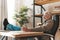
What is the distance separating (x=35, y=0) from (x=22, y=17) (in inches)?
32.4

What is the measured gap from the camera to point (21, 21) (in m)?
4.29

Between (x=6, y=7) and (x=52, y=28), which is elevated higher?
(x=6, y=7)

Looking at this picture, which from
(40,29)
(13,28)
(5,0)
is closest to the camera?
(40,29)

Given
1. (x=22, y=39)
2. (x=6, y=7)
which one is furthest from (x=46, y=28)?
(x=6, y=7)

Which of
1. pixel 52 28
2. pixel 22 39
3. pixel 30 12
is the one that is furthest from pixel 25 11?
pixel 22 39

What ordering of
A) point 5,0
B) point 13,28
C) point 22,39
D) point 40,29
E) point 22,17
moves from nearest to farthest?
point 22,39, point 40,29, point 13,28, point 22,17, point 5,0

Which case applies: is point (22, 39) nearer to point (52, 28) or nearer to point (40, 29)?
point (40, 29)

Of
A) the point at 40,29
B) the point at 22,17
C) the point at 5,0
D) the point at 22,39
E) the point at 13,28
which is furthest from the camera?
the point at 5,0

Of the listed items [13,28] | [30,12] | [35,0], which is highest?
[35,0]

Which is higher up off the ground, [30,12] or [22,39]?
[30,12]

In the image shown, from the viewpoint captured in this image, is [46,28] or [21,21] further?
[21,21]

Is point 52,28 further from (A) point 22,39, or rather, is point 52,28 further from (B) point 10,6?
(B) point 10,6

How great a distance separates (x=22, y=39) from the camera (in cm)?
203

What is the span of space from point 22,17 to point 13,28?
87 centimetres
